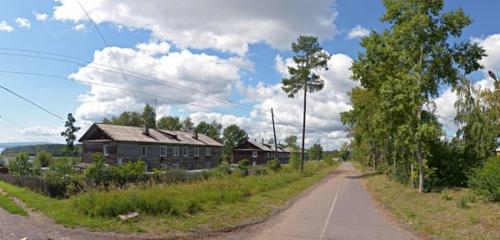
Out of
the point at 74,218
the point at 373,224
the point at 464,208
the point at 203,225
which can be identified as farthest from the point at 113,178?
the point at 464,208

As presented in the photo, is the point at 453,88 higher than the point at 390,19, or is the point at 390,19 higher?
the point at 390,19

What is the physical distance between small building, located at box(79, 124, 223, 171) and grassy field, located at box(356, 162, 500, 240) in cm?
3402

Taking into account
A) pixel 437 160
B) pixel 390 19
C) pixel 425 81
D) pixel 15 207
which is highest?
pixel 390 19

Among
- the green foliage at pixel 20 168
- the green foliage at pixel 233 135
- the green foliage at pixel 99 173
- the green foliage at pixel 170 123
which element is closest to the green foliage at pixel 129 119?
the green foliage at pixel 170 123

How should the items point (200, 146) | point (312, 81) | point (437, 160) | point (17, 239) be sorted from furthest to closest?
point (200, 146)
point (312, 81)
point (437, 160)
point (17, 239)

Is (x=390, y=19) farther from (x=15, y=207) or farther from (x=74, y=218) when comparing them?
(x=15, y=207)

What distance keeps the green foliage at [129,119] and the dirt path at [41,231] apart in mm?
84077

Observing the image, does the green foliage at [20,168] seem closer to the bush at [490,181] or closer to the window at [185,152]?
the window at [185,152]

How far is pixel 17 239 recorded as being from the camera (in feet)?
33.9

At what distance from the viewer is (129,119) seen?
97.8 meters

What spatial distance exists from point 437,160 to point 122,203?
61.2 feet

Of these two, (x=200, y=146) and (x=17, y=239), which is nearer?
(x=17, y=239)

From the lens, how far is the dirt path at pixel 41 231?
33.7 ft

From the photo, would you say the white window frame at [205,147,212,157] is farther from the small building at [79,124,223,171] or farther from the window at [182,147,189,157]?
the window at [182,147,189,157]
